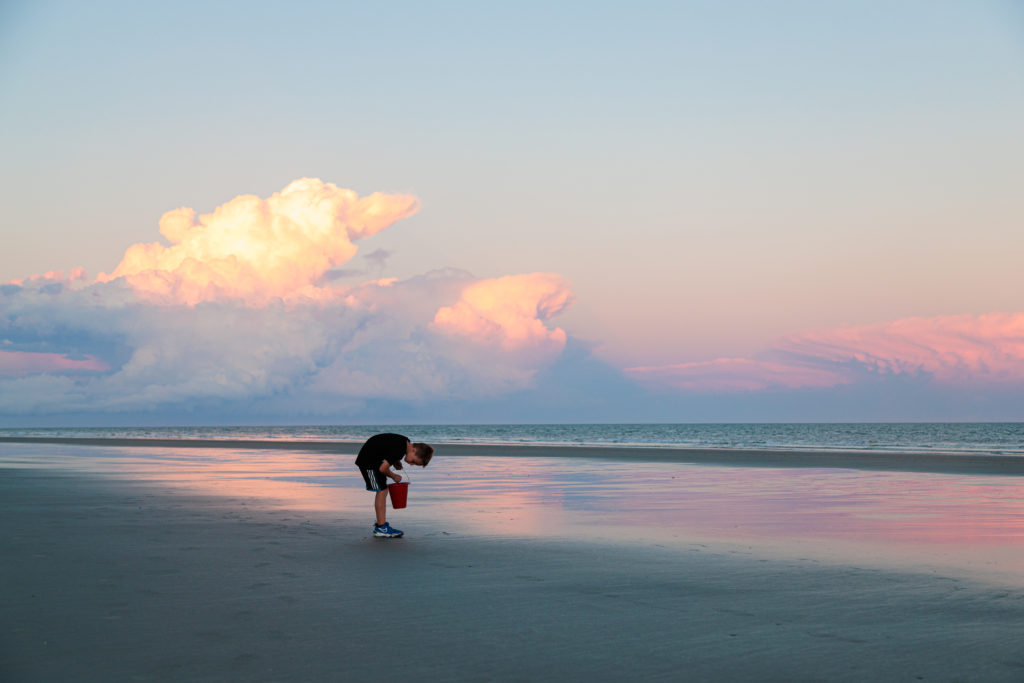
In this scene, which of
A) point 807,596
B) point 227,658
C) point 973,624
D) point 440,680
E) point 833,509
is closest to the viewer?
point 440,680

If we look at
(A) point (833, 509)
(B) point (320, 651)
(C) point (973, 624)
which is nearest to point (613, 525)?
(A) point (833, 509)

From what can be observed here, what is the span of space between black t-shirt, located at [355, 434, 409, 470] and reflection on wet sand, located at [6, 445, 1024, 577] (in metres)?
1.57

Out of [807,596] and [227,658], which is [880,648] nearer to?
[807,596]

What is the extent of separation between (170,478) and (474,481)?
335 inches

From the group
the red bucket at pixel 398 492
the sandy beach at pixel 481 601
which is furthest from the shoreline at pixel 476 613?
the red bucket at pixel 398 492

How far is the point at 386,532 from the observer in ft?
40.8

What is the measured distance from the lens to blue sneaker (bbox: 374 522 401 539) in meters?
12.4

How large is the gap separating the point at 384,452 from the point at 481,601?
437 cm

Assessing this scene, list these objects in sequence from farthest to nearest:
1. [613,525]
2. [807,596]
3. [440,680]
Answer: [613,525] < [807,596] < [440,680]

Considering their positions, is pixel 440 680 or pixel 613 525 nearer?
pixel 440 680

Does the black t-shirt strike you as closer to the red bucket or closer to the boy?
the boy

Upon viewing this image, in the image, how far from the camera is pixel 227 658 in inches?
242

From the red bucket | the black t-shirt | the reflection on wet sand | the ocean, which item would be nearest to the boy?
the black t-shirt

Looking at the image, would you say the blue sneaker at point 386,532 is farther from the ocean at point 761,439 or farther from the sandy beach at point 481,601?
the ocean at point 761,439
